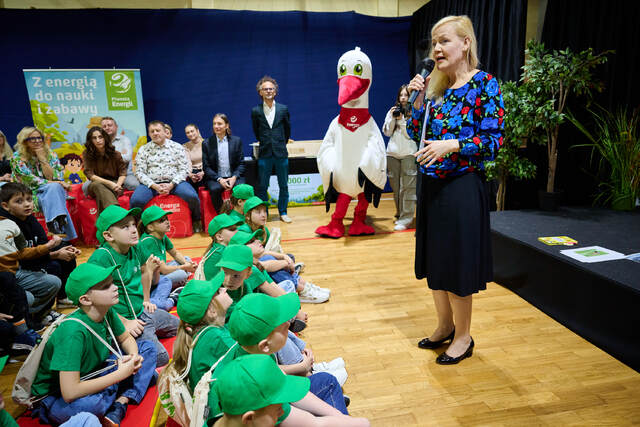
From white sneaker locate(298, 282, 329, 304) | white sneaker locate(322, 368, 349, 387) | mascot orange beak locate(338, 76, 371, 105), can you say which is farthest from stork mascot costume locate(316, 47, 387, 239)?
white sneaker locate(322, 368, 349, 387)

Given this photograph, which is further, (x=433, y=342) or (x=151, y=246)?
(x=151, y=246)

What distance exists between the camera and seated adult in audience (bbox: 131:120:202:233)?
475 cm

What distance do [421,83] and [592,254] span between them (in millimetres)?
1608

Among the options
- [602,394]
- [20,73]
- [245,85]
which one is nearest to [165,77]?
[245,85]

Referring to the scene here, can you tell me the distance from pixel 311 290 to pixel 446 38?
6.21 feet

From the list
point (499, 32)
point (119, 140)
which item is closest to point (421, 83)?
point (499, 32)

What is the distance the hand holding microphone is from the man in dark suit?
3091 millimetres

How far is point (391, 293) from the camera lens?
3.25 meters

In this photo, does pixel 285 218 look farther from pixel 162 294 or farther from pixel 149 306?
pixel 149 306

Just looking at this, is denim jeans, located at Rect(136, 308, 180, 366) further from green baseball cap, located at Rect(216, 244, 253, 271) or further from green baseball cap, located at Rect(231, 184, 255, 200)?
green baseball cap, located at Rect(231, 184, 255, 200)

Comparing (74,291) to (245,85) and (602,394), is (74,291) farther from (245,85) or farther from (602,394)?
(245,85)

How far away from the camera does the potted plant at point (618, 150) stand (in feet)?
12.4

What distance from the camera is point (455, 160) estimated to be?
78.9 inches

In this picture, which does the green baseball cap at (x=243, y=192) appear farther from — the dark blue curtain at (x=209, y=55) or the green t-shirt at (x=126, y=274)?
the dark blue curtain at (x=209, y=55)
